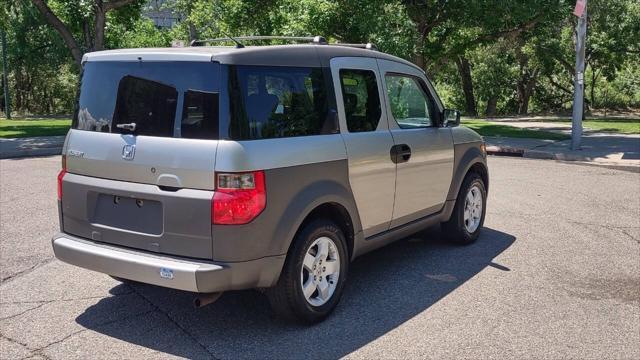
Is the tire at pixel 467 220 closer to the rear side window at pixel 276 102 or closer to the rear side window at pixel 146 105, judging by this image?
the rear side window at pixel 276 102

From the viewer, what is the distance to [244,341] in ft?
13.7

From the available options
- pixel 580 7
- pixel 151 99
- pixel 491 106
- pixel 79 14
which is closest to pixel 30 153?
pixel 79 14

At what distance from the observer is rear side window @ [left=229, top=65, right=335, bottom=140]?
391 cm

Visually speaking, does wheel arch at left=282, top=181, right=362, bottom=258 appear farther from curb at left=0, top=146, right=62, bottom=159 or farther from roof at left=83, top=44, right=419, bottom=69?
curb at left=0, top=146, right=62, bottom=159

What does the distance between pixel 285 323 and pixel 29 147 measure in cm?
1351

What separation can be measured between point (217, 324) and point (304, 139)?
4.81ft

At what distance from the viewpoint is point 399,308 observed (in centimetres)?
481

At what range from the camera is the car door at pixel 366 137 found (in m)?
4.74

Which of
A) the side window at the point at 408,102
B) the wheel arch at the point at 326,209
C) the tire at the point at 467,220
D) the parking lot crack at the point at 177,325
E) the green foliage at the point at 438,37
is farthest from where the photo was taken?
the green foliage at the point at 438,37

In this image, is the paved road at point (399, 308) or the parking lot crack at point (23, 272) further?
the parking lot crack at point (23, 272)

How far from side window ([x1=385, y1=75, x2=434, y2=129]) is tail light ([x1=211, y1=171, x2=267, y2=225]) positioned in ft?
6.49

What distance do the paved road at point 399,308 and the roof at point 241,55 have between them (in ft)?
6.11

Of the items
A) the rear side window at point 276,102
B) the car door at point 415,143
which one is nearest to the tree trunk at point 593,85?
the car door at point 415,143

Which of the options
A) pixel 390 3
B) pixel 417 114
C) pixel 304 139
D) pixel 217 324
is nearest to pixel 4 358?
pixel 217 324
